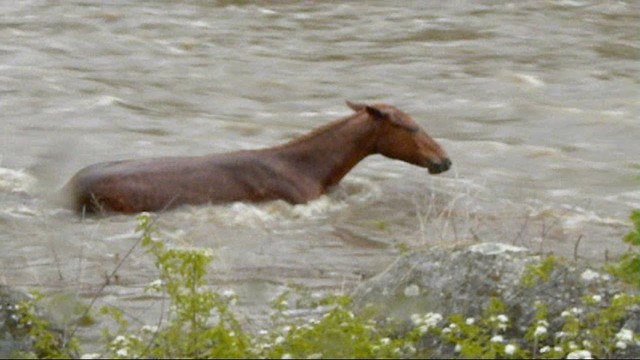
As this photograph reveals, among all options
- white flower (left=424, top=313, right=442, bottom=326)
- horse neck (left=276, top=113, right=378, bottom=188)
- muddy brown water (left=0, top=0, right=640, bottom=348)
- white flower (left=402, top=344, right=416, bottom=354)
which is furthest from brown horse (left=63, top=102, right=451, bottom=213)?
white flower (left=402, top=344, right=416, bottom=354)

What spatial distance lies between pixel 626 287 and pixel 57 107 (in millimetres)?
10104

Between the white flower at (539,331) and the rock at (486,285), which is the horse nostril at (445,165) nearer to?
the rock at (486,285)

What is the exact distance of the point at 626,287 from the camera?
6785 millimetres

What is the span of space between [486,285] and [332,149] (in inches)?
232

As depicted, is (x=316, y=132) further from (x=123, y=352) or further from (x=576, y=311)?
(x=123, y=352)

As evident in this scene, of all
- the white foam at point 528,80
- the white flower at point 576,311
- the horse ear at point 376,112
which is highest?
the white flower at point 576,311

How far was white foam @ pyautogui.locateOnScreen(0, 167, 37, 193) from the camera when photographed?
12.3 m

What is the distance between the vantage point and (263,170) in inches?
485

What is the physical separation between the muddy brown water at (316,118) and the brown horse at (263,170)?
138 mm

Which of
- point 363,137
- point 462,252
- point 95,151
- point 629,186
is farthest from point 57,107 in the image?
point 462,252

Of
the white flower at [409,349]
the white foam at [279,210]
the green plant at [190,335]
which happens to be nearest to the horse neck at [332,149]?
the white foam at [279,210]

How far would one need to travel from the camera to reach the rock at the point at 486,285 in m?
6.70

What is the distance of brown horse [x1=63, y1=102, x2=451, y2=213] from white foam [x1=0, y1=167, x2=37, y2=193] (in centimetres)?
81

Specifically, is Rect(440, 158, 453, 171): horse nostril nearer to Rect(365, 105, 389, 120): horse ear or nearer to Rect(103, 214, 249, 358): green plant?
Rect(365, 105, 389, 120): horse ear
